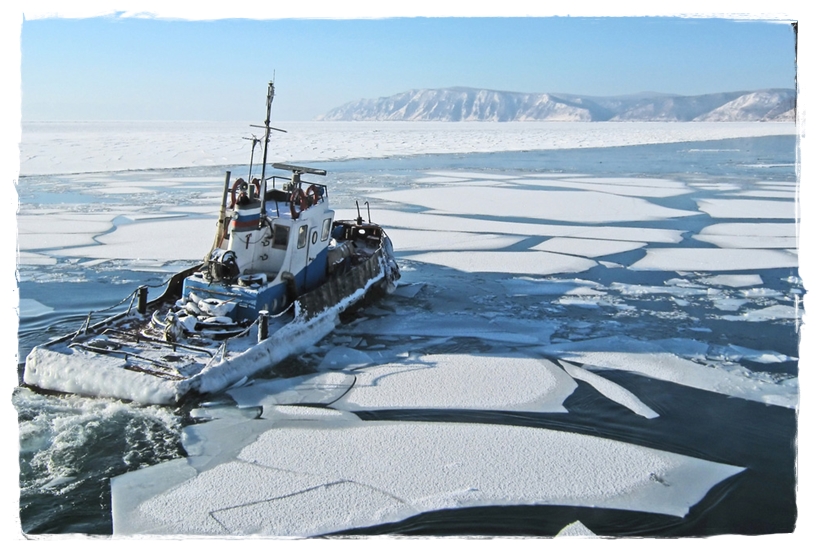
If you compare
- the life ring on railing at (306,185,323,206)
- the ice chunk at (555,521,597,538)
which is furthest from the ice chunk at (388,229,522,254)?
the ice chunk at (555,521,597,538)

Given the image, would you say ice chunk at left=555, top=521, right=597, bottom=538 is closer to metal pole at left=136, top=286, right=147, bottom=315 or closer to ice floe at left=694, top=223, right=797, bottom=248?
metal pole at left=136, top=286, right=147, bottom=315

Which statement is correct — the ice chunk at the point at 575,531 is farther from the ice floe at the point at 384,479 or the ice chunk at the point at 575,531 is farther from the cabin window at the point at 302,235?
the cabin window at the point at 302,235

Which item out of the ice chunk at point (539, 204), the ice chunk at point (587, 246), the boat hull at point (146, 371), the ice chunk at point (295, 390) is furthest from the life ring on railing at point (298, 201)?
the ice chunk at point (539, 204)

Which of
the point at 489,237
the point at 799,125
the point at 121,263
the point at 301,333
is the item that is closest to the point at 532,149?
the point at 489,237

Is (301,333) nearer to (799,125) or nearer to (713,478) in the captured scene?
(713,478)

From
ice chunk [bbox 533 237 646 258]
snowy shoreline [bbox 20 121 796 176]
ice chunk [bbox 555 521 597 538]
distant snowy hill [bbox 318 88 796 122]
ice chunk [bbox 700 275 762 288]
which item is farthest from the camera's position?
distant snowy hill [bbox 318 88 796 122]

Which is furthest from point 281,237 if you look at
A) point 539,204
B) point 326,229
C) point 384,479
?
point 539,204
